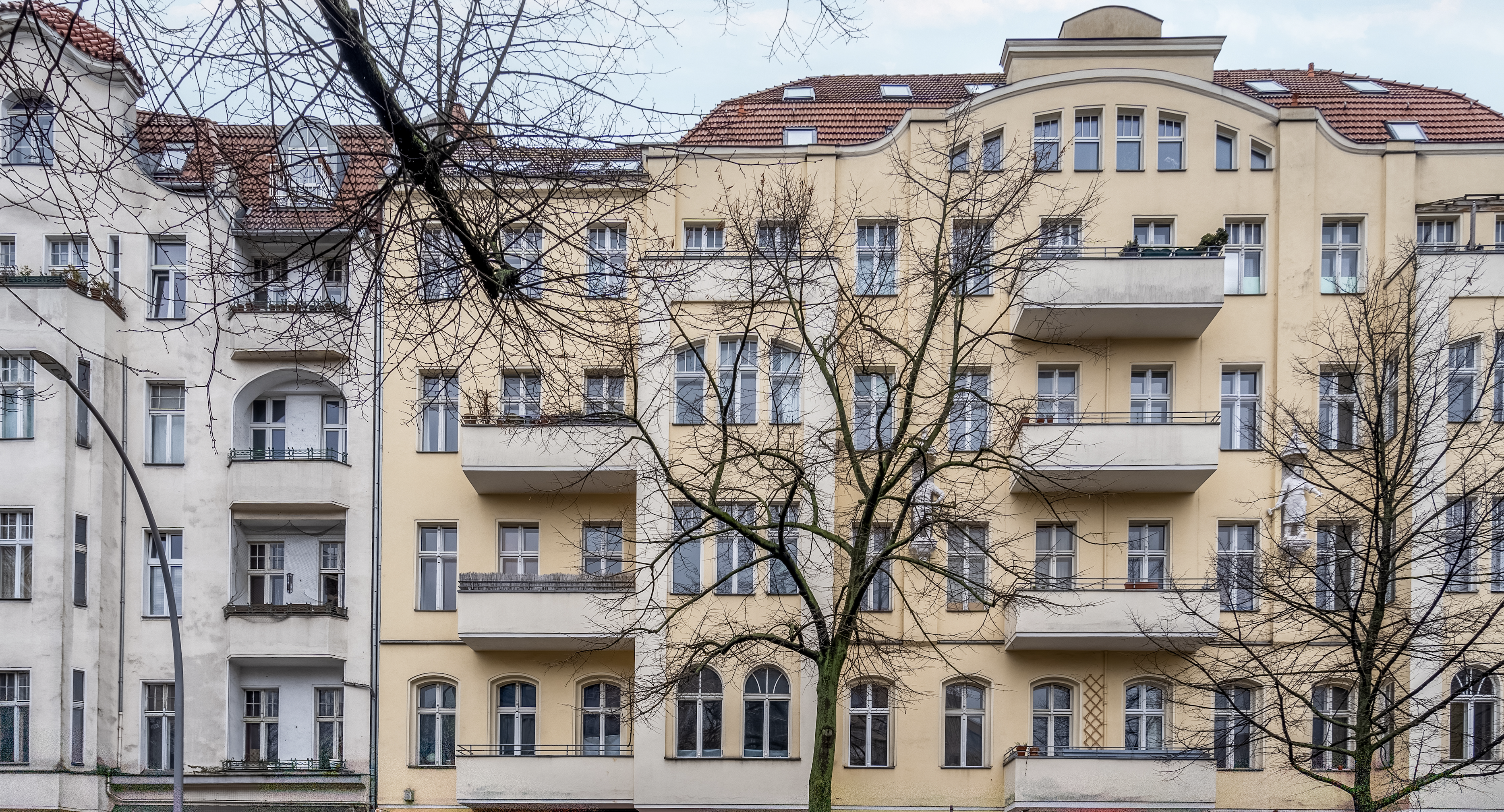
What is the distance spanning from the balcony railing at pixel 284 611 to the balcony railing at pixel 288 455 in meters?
2.40

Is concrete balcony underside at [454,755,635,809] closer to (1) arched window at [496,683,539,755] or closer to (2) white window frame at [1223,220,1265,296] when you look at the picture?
(1) arched window at [496,683,539,755]

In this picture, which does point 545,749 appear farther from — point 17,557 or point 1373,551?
point 1373,551

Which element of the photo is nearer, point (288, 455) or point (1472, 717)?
point (1472, 717)

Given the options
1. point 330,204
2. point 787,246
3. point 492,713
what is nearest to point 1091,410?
point 787,246

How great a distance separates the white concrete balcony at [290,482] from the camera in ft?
74.1

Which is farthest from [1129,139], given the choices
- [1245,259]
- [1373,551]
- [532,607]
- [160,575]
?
[160,575]

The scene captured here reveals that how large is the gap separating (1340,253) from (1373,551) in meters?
7.11

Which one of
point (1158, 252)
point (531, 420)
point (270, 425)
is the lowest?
point (270, 425)

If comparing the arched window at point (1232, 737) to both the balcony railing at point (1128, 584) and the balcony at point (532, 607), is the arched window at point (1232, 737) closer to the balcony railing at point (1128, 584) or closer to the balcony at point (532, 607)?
the balcony railing at point (1128, 584)

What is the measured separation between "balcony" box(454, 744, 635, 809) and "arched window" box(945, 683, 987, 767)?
4950mm

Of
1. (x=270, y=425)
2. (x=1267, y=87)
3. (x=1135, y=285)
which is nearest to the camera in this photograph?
(x=1135, y=285)

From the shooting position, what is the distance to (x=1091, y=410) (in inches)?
858

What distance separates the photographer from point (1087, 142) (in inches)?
872

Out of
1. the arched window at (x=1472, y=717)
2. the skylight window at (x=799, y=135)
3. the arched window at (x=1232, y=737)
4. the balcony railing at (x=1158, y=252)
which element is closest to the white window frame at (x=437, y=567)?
the skylight window at (x=799, y=135)
